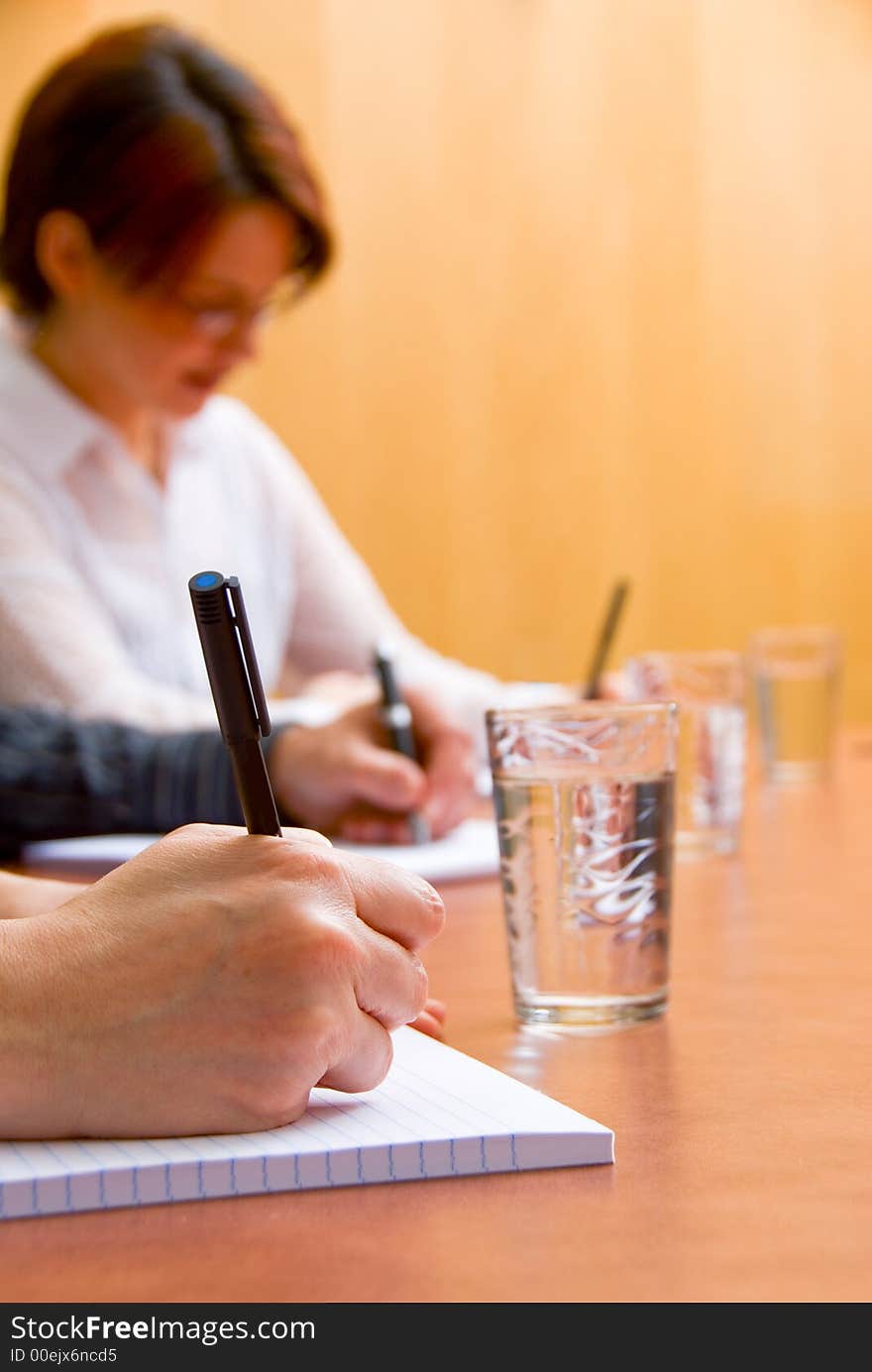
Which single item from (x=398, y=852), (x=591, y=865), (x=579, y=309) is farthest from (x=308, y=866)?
(x=579, y=309)

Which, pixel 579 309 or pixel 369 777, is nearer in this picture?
pixel 369 777

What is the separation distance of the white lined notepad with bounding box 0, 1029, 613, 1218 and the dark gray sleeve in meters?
0.74

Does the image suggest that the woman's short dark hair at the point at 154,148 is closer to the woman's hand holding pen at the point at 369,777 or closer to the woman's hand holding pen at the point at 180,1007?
the woman's hand holding pen at the point at 369,777

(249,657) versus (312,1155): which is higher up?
(249,657)

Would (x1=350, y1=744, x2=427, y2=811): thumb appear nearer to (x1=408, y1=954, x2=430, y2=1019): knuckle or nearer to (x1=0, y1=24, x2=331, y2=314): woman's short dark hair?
(x1=408, y1=954, x2=430, y2=1019): knuckle

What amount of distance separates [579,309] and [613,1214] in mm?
3379

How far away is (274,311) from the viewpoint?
78.3 inches

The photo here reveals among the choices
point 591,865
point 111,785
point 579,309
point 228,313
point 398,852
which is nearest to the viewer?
point 591,865

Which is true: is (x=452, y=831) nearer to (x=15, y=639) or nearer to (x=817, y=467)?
(x=15, y=639)

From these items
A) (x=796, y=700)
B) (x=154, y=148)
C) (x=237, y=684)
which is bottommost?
(x=796, y=700)

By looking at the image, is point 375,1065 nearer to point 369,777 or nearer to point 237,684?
point 237,684

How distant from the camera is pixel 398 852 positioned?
1.08m

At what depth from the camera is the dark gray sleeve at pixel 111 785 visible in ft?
3.84
